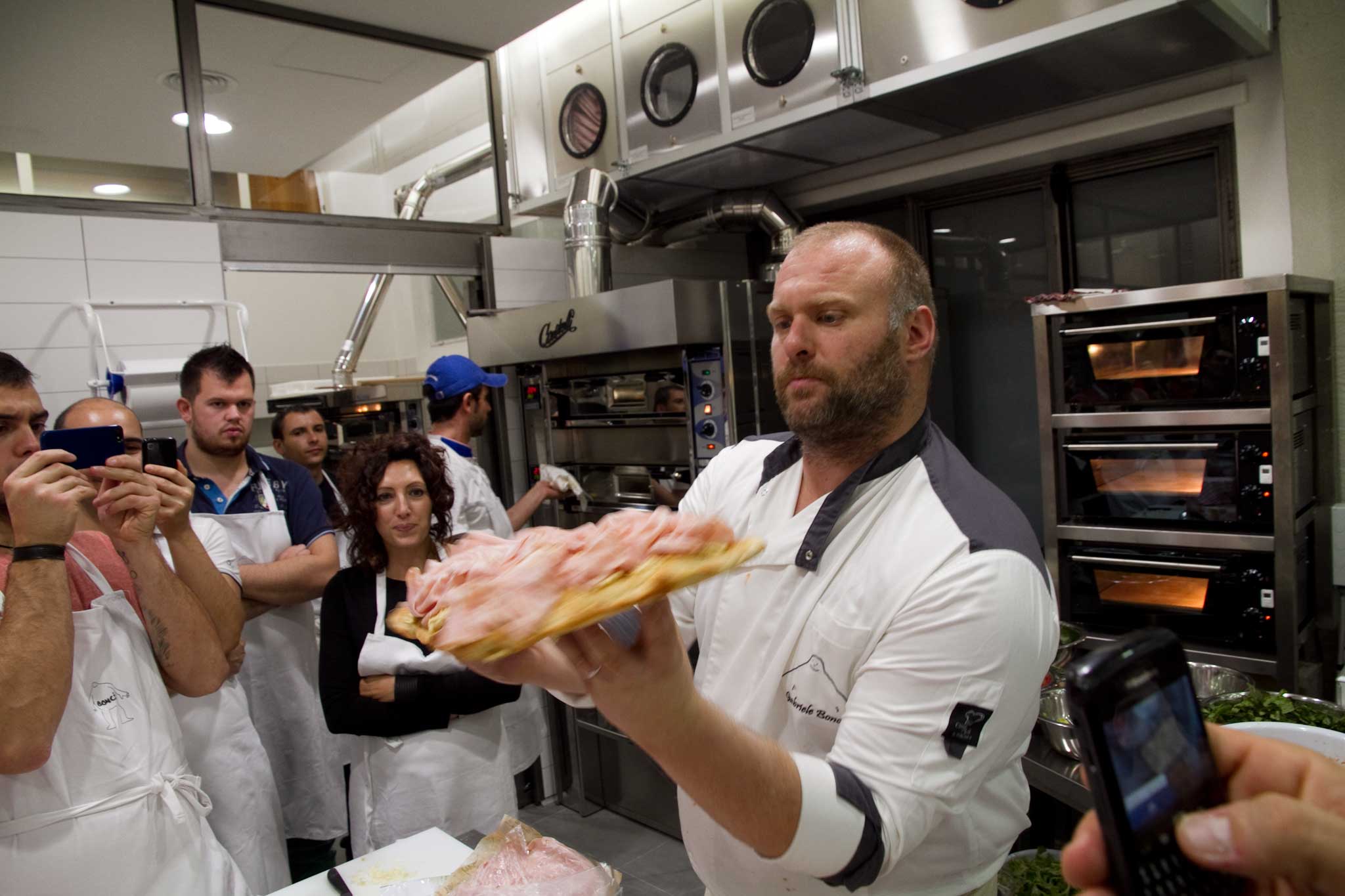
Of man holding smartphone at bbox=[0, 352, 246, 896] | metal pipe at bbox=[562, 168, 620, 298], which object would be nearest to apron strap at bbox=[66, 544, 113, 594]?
man holding smartphone at bbox=[0, 352, 246, 896]

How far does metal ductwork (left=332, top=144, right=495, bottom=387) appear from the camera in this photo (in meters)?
4.16

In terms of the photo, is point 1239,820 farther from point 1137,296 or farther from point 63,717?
point 1137,296

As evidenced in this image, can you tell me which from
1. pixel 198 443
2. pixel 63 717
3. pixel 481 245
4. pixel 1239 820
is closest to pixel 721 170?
pixel 481 245

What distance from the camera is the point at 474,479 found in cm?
329

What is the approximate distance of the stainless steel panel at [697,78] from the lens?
3.56 metres

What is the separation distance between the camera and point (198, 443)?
267 centimetres

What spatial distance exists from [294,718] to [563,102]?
3.02 meters

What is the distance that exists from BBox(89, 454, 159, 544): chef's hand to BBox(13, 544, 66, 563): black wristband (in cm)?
32

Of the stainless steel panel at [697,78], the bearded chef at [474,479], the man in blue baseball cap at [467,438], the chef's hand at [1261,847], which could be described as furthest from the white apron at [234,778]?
the stainless steel panel at [697,78]

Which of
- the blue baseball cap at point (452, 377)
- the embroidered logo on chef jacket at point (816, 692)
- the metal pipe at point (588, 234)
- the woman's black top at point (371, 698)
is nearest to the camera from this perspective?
the embroidered logo on chef jacket at point (816, 692)

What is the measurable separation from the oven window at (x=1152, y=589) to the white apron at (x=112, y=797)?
281cm

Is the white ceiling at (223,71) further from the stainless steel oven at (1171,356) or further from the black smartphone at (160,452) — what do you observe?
the stainless steel oven at (1171,356)

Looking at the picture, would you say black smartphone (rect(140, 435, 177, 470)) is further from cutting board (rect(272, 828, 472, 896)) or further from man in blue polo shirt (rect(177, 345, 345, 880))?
cutting board (rect(272, 828, 472, 896))

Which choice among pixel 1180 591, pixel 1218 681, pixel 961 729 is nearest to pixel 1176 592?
pixel 1180 591
